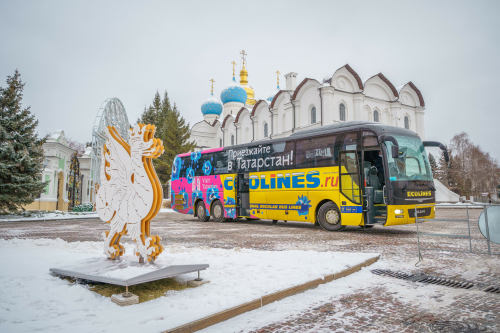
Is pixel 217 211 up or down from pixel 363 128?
down

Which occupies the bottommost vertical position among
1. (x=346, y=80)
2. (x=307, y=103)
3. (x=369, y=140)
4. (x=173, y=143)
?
(x=369, y=140)

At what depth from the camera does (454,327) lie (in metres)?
3.21

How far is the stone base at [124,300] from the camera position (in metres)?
3.61

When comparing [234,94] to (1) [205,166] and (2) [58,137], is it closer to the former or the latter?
(2) [58,137]

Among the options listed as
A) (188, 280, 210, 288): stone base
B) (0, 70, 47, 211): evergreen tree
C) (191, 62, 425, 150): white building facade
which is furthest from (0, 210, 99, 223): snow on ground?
(191, 62, 425, 150): white building facade

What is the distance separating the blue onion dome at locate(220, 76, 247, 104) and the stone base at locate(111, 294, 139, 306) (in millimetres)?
→ 49681

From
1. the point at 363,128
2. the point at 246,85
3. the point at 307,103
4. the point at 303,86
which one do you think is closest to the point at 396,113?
the point at 307,103

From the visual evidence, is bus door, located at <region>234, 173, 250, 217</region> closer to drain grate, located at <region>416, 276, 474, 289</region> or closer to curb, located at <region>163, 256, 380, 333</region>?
curb, located at <region>163, 256, 380, 333</region>

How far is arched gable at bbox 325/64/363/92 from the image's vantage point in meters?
32.5

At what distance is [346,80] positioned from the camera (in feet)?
109

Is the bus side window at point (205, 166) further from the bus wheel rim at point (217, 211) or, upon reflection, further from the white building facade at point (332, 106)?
the white building facade at point (332, 106)

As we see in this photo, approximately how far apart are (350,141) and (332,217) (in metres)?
2.73

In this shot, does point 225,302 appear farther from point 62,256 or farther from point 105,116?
point 105,116

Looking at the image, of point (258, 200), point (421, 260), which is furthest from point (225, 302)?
point (258, 200)
